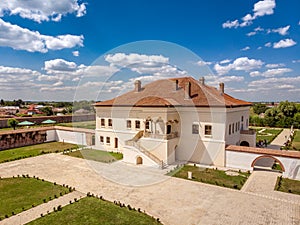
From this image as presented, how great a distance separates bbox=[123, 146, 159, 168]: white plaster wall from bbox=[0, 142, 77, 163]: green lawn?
924 cm

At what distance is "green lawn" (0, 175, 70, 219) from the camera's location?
37.4ft

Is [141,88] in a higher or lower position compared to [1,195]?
higher

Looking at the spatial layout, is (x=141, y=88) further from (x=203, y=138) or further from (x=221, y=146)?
(x=221, y=146)

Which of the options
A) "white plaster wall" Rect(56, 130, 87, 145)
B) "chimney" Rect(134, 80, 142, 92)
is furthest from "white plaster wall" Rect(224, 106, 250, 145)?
"white plaster wall" Rect(56, 130, 87, 145)

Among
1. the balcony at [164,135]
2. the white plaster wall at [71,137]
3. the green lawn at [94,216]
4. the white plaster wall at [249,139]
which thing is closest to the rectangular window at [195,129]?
the balcony at [164,135]

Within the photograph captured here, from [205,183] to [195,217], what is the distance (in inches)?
182

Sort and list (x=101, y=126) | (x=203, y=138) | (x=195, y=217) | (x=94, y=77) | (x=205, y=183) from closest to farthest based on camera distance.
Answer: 1. (x=195, y=217)
2. (x=205, y=183)
3. (x=94, y=77)
4. (x=203, y=138)
5. (x=101, y=126)

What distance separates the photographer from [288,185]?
47.3 feet

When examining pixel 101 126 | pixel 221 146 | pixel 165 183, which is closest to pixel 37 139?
pixel 101 126

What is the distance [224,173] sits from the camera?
16688mm

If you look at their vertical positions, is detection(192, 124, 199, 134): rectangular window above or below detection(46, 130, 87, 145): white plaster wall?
above

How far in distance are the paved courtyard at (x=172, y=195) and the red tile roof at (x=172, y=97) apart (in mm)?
6235

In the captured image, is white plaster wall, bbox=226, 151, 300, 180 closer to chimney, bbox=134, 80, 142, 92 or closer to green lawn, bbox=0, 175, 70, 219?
chimney, bbox=134, 80, 142, 92

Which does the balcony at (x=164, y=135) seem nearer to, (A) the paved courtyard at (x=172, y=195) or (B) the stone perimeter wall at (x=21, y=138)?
(A) the paved courtyard at (x=172, y=195)
